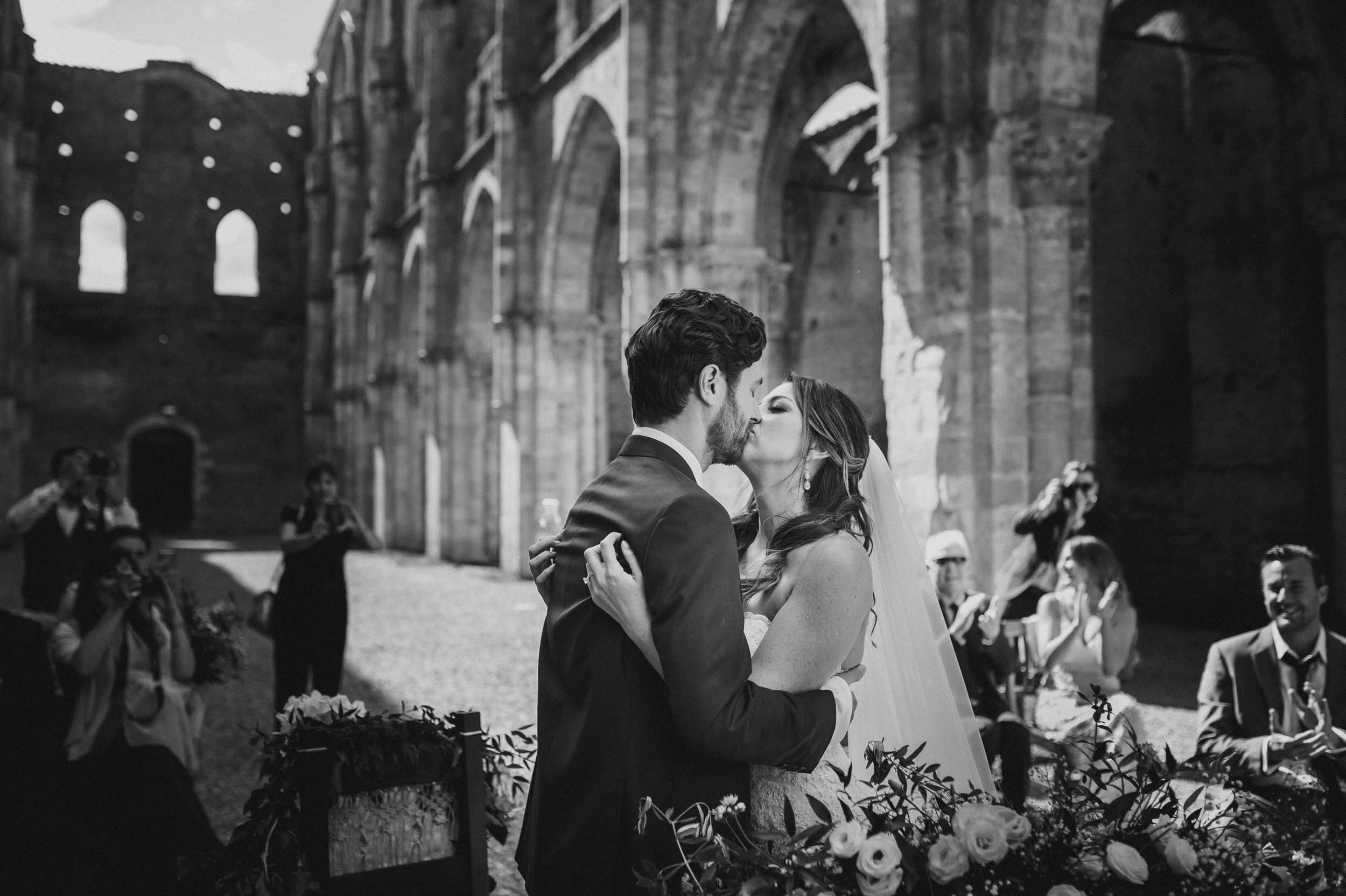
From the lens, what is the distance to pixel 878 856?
1.74 m

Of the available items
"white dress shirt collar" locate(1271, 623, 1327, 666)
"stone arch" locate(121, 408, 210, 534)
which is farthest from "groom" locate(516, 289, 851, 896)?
"stone arch" locate(121, 408, 210, 534)

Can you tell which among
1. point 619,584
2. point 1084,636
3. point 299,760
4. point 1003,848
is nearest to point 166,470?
point 1084,636

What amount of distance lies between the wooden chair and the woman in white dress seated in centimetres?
112

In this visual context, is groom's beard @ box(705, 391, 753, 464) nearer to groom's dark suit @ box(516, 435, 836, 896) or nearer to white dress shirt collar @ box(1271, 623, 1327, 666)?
groom's dark suit @ box(516, 435, 836, 896)

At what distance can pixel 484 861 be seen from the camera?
10.3 feet

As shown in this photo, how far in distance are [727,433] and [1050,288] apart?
23.8 feet

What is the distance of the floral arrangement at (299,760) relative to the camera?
279 cm

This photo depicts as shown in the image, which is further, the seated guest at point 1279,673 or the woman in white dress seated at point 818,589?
the seated guest at point 1279,673

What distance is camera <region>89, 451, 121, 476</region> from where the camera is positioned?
262 inches

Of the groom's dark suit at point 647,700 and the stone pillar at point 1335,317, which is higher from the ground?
the stone pillar at point 1335,317

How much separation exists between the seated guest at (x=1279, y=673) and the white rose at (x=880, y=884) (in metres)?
2.49

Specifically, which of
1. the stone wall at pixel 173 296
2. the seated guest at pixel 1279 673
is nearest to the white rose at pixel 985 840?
the seated guest at pixel 1279 673

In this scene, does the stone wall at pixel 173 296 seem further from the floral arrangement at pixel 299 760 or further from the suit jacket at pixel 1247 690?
the suit jacket at pixel 1247 690

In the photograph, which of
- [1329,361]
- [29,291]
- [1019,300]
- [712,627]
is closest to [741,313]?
[712,627]
